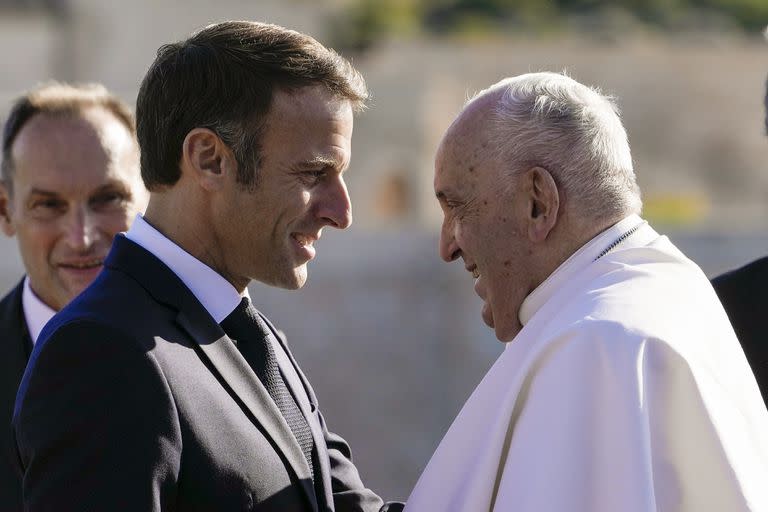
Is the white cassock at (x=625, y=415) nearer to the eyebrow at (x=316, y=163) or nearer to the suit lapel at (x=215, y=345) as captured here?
the suit lapel at (x=215, y=345)

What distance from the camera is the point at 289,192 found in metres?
2.96

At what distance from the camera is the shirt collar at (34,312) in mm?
3807

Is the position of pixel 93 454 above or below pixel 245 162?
below

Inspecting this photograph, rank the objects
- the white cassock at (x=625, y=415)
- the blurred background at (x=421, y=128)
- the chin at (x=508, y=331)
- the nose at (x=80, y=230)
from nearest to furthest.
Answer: the white cassock at (x=625, y=415) < the chin at (x=508, y=331) < the nose at (x=80, y=230) < the blurred background at (x=421, y=128)

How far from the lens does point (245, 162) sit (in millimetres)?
2926

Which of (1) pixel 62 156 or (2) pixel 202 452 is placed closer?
(2) pixel 202 452

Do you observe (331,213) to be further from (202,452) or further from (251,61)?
(202,452)

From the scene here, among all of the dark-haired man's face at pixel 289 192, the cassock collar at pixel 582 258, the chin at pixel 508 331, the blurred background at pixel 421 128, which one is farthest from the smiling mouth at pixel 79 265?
the blurred background at pixel 421 128

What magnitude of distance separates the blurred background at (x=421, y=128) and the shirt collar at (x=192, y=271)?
9589 millimetres

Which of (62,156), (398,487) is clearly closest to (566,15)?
(398,487)

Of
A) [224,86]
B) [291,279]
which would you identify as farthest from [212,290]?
[224,86]

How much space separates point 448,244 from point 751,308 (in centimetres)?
105

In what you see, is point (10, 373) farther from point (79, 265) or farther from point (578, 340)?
point (578, 340)

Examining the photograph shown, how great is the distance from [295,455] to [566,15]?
1852 inches
